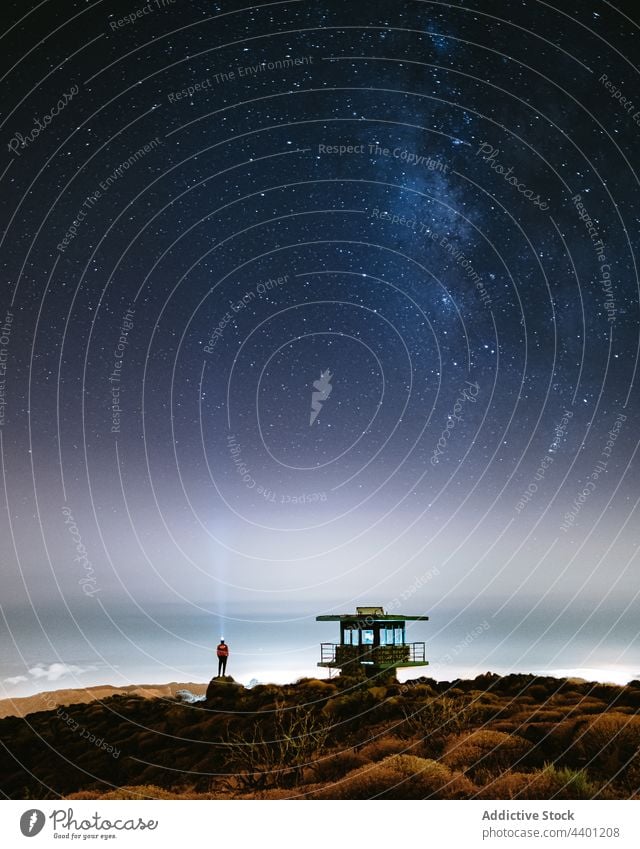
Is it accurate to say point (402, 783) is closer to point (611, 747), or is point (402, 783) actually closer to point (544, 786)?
point (544, 786)

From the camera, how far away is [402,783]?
19.8 m

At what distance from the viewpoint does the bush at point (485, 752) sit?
2077 cm

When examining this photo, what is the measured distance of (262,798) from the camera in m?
20.3

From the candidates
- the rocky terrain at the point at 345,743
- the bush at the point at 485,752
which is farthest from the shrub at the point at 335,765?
the bush at the point at 485,752

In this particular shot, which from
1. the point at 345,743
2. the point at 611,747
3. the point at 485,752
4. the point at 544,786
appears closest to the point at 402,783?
the point at 485,752

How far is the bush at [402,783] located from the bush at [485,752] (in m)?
0.68

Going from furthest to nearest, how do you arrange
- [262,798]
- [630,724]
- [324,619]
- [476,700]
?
[324,619] → [476,700] → [630,724] → [262,798]

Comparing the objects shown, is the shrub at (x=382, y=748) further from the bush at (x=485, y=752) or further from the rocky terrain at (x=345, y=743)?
A: the bush at (x=485, y=752)

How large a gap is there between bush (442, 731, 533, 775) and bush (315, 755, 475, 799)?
2.23 ft

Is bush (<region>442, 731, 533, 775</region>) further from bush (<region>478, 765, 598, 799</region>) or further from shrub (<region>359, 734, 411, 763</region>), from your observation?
shrub (<region>359, 734, 411, 763</region>)

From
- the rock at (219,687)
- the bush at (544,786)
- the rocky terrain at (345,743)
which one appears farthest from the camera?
the rock at (219,687)
